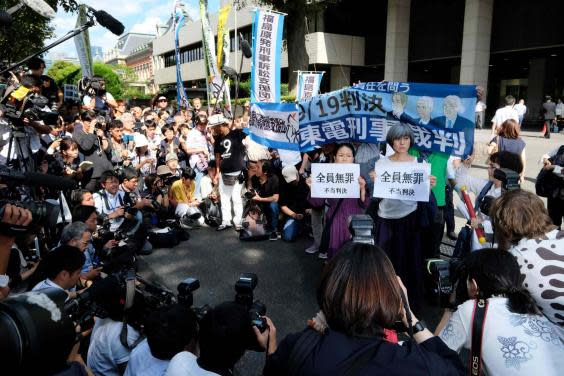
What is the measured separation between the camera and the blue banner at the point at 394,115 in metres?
3.63

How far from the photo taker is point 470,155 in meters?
3.71

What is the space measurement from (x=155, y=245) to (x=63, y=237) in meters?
2.31

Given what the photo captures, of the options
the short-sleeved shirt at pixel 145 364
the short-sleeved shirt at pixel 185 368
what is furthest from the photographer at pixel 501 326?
the short-sleeved shirt at pixel 145 364

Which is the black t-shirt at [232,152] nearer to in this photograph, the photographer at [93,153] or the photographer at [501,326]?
the photographer at [93,153]

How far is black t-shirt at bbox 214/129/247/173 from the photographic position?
6.45m

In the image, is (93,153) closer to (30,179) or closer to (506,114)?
(30,179)

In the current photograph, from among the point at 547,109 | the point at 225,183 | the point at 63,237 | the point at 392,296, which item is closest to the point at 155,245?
the point at 225,183

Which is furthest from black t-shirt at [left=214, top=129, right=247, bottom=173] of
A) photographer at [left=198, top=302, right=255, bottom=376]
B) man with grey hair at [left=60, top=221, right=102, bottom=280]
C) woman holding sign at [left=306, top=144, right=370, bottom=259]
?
photographer at [left=198, top=302, right=255, bottom=376]

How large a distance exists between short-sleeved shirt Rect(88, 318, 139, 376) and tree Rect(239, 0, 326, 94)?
17.0 meters

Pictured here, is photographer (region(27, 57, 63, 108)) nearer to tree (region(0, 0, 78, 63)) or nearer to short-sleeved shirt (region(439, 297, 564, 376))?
short-sleeved shirt (region(439, 297, 564, 376))

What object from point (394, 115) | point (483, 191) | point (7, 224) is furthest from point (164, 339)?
point (394, 115)

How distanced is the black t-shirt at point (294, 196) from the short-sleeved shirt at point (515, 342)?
172 inches

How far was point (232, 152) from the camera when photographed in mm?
6445

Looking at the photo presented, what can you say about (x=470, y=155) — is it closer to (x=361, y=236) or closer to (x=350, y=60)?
(x=361, y=236)
